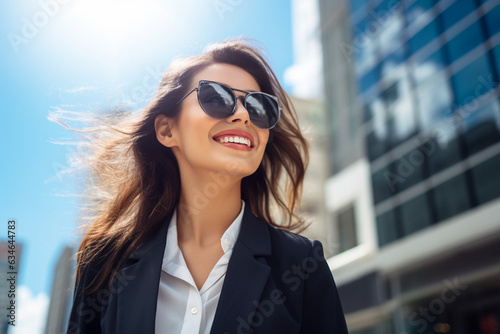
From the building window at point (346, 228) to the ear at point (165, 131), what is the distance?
15.8 m

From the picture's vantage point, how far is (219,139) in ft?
6.04

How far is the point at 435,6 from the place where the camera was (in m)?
13.2

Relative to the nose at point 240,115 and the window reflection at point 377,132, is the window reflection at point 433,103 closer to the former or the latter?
the window reflection at point 377,132

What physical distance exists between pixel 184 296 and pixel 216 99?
2.68ft

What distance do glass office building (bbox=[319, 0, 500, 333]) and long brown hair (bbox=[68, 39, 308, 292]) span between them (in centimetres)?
996

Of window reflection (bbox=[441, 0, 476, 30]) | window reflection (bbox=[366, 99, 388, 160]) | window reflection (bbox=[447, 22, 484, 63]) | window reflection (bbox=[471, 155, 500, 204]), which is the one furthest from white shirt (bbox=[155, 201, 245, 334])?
window reflection (bbox=[366, 99, 388, 160])

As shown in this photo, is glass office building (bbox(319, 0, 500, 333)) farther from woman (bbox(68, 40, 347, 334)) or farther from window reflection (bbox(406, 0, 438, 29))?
woman (bbox(68, 40, 347, 334))

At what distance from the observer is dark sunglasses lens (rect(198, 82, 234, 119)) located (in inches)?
71.8

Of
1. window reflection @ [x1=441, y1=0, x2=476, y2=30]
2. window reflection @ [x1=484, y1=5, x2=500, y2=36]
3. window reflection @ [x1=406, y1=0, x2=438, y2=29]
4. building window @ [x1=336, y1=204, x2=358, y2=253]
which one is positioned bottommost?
building window @ [x1=336, y1=204, x2=358, y2=253]

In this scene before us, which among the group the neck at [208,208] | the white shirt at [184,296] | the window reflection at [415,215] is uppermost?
the window reflection at [415,215]

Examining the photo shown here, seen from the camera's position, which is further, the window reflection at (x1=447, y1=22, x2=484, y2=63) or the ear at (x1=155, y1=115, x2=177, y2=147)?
the window reflection at (x1=447, y1=22, x2=484, y2=63)

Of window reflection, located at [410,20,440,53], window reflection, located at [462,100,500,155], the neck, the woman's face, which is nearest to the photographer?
the woman's face

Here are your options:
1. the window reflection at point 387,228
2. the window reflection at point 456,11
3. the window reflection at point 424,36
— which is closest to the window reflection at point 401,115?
the window reflection at point 424,36

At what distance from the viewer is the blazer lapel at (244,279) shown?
1562 mm
